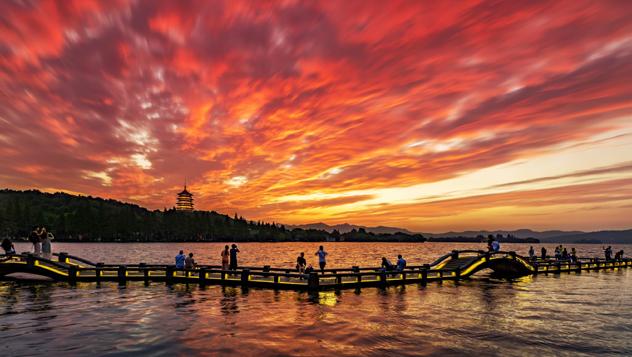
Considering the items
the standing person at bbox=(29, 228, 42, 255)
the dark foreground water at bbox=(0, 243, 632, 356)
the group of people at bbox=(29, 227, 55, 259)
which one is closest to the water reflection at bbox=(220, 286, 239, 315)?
the dark foreground water at bbox=(0, 243, 632, 356)

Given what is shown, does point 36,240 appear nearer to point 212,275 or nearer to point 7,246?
point 7,246

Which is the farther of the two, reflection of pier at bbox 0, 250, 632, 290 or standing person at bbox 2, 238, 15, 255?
standing person at bbox 2, 238, 15, 255

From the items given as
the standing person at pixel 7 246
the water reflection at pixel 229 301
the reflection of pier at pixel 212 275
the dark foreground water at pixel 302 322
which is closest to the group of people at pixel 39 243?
the standing person at pixel 7 246

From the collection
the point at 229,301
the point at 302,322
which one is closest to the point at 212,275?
the point at 229,301

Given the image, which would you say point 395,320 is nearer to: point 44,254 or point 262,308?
point 262,308

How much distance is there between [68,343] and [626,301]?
31055mm

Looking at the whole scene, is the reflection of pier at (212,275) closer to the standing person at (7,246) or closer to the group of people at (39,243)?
the standing person at (7,246)

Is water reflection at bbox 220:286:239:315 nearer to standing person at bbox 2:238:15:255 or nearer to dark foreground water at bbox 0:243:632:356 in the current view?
dark foreground water at bbox 0:243:632:356

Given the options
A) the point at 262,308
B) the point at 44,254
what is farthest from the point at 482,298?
the point at 44,254

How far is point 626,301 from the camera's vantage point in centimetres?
2500

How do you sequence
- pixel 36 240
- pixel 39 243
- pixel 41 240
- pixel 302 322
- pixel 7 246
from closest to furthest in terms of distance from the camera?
pixel 302 322
pixel 7 246
pixel 36 240
pixel 39 243
pixel 41 240

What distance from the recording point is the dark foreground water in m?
13.0

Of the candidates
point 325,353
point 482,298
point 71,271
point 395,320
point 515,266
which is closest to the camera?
point 325,353

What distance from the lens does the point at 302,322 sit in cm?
1638
